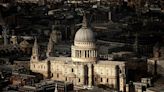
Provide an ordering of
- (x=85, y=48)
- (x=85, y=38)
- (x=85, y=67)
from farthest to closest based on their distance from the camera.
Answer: (x=85, y=38), (x=85, y=48), (x=85, y=67)

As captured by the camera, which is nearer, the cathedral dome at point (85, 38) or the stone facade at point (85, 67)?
the stone facade at point (85, 67)

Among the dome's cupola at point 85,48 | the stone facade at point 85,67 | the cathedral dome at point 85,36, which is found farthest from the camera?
the cathedral dome at point 85,36

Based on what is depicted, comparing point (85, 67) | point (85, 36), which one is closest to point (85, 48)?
point (85, 36)

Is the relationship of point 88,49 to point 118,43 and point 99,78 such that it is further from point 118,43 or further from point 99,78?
point 118,43

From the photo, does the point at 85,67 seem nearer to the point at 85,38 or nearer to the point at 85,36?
the point at 85,38

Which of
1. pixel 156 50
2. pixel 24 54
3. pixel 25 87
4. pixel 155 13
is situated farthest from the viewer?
pixel 155 13

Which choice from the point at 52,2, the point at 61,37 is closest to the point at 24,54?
the point at 61,37

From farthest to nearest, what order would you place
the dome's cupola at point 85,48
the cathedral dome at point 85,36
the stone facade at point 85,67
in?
1. the cathedral dome at point 85,36
2. the dome's cupola at point 85,48
3. the stone facade at point 85,67

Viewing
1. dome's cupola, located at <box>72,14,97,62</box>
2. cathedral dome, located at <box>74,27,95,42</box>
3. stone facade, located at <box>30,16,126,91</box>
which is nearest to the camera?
stone facade, located at <box>30,16,126,91</box>
